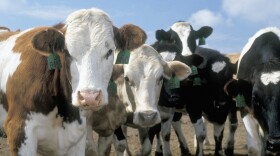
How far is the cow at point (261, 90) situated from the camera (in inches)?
254

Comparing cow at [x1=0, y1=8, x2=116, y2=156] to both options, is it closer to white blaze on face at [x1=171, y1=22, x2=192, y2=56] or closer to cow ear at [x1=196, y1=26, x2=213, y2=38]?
white blaze on face at [x1=171, y1=22, x2=192, y2=56]

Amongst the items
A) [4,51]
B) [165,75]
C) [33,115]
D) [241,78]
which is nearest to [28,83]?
[33,115]

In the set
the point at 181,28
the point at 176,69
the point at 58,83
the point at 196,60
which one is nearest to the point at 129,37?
the point at 58,83

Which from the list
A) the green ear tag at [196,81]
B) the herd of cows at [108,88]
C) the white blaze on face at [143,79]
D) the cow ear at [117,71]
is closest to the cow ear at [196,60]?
the herd of cows at [108,88]

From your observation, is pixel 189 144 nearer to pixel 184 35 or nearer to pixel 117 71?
pixel 184 35

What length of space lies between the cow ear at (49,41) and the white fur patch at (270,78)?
10.4 ft

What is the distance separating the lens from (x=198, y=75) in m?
10.1

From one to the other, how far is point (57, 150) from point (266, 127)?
2.92 m

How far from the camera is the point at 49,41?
16.0 feet

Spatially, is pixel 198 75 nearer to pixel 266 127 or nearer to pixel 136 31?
pixel 266 127

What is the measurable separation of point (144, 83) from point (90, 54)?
8.29 feet

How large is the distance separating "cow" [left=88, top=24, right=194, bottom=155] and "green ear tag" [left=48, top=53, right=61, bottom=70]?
191 centimetres

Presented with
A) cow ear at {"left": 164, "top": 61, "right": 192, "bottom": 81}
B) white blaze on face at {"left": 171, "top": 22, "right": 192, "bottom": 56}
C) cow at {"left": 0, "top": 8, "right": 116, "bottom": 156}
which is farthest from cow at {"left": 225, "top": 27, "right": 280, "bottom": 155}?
cow at {"left": 0, "top": 8, "right": 116, "bottom": 156}

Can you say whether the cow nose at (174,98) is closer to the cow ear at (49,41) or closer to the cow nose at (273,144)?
the cow nose at (273,144)
